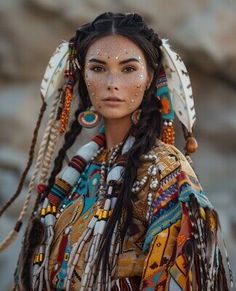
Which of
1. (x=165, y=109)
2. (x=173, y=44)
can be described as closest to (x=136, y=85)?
(x=165, y=109)

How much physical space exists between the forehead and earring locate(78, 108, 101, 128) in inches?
9.5

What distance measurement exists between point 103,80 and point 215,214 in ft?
2.00

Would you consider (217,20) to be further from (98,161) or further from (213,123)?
(98,161)

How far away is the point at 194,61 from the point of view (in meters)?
7.09

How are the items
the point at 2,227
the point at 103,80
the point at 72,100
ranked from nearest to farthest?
the point at 103,80 → the point at 72,100 → the point at 2,227

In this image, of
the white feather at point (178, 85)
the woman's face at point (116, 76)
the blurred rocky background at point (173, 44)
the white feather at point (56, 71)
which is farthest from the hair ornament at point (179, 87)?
the blurred rocky background at point (173, 44)

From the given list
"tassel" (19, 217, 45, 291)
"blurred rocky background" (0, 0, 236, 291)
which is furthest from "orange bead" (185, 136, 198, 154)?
"blurred rocky background" (0, 0, 236, 291)

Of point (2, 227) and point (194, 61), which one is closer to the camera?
point (2, 227)

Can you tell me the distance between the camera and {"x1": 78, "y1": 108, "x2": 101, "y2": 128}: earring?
3.32m

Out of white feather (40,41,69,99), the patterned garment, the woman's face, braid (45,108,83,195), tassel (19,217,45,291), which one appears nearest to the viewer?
the patterned garment

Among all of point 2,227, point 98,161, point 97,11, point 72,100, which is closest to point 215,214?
point 98,161

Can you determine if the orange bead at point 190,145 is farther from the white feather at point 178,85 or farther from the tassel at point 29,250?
the tassel at point 29,250

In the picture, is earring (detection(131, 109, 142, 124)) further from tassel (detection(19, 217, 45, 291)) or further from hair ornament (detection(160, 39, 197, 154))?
tassel (detection(19, 217, 45, 291))

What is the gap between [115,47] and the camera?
3.14m
